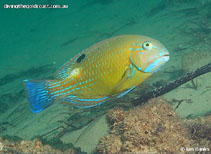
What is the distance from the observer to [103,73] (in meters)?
2.44

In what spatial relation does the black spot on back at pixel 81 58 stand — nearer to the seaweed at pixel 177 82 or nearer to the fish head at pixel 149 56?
the fish head at pixel 149 56

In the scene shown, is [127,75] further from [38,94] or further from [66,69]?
[38,94]

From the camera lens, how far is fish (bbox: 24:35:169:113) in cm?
237

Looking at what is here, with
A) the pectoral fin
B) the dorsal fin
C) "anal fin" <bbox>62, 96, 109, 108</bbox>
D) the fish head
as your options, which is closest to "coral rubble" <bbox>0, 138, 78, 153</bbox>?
"anal fin" <bbox>62, 96, 109, 108</bbox>

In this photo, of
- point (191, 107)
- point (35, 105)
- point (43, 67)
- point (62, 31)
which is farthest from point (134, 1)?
point (35, 105)

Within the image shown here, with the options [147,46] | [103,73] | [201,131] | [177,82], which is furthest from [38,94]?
[177,82]

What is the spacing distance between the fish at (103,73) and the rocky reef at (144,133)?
35cm

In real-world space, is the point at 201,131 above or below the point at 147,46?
below

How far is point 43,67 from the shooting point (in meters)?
12.5

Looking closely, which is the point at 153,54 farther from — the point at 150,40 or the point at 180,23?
the point at 180,23

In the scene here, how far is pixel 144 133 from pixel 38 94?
1494 mm

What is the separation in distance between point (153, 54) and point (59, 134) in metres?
3.25

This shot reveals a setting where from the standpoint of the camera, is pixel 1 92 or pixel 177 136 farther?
pixel 1 92

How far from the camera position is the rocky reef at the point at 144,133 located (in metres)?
2.14
